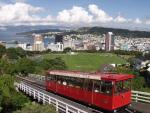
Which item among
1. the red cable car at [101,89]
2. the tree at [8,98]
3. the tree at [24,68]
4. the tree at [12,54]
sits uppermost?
the red cable car at [101,89]

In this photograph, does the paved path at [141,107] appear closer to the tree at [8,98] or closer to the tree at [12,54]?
the tree at [8,98]

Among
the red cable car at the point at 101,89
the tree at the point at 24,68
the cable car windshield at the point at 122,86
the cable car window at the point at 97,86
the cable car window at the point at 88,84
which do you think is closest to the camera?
the red cable car at the point at 101,89

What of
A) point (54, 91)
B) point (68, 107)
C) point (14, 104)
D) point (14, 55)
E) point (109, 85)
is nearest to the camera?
point (109, 85)

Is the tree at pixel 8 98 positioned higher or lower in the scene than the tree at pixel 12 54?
higher

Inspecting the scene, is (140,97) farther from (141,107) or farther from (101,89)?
(101,89)

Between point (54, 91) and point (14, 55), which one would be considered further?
point (14, 55)

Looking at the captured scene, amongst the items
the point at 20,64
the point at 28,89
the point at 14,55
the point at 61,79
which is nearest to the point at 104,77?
the point at 61,79

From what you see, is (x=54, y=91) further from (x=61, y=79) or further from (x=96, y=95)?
(x=96, y=95)

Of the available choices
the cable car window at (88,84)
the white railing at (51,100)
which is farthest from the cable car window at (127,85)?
the white railing at (51,100)

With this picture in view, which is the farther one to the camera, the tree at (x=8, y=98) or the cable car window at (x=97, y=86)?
the tree at (x=8, y=98)
